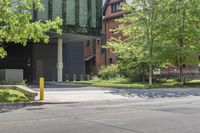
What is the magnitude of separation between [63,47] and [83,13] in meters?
9.10

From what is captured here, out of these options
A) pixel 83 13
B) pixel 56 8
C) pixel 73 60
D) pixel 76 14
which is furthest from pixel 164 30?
pixel 73 60

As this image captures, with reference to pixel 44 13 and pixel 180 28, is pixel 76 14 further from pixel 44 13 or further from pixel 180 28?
pixel 180 28

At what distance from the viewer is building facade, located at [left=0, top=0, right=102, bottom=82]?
40.6 m

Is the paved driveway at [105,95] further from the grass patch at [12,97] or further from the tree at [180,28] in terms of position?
the tree at [180,28]

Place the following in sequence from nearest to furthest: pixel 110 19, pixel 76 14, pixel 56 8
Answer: pixel 56 8 < pixel 76 14 < pixel 110 19

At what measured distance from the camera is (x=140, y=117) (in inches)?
491

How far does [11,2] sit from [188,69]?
3661 cm

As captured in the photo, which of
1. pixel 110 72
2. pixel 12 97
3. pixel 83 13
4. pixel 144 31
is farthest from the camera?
pixel 110 72

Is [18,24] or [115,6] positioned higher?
[115,6]

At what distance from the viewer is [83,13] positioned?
137ft

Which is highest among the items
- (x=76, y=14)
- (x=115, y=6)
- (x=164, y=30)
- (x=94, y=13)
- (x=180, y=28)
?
(x=115, y=6)

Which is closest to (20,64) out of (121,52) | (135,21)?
(121,52)

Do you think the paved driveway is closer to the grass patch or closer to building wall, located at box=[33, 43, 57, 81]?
the grass patch

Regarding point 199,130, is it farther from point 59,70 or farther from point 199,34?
point 59,70
